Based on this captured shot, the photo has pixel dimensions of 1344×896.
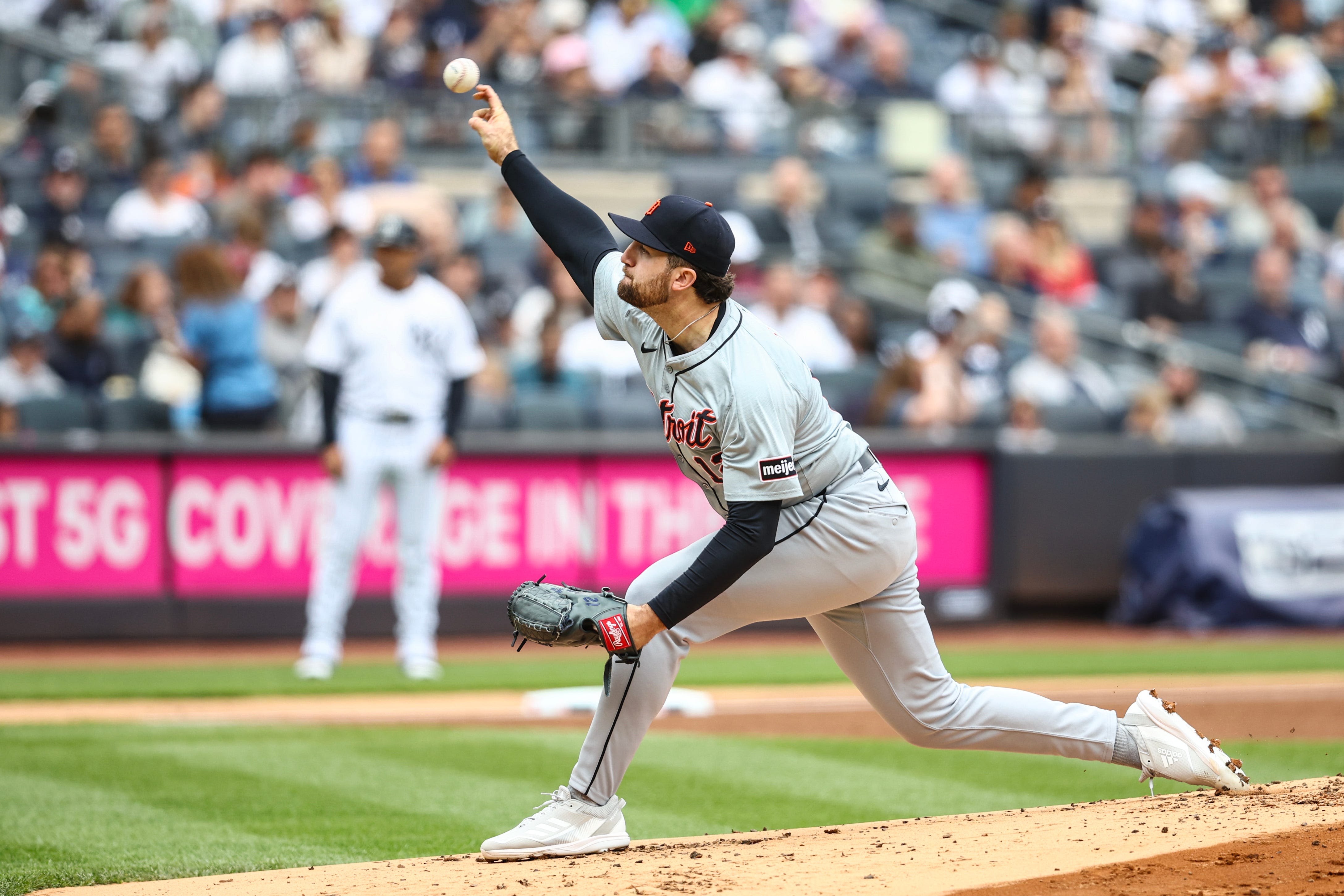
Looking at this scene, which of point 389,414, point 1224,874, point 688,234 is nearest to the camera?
point 1224,874

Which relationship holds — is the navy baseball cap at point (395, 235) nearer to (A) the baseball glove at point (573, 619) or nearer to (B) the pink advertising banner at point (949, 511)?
(B) the pink advertising banner at point (949, 511)

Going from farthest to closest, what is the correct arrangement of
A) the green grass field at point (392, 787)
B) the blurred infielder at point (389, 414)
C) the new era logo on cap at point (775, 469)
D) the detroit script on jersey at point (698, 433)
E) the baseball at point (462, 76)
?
the blurred infielder at point (389, 414)
the green grass field at point (392, 787)
the baseball at point (462, 76)
the detroit script on jersey at point (698, 433)
the new era logo on cap at point (775, 469)

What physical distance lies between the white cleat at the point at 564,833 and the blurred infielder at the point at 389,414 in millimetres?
4371

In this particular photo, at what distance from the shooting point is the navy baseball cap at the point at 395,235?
8227 mm

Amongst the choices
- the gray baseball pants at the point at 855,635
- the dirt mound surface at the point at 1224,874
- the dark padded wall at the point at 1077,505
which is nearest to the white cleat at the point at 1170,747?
the gray baseball pants at the point at 855,635

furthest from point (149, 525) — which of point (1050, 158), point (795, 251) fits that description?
point (1050, 158)

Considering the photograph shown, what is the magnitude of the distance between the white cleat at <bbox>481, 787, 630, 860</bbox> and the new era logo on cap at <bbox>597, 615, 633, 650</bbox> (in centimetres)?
57

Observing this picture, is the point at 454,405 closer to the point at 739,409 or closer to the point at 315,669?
the point at 315,669

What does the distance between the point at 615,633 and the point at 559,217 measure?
1295 mm

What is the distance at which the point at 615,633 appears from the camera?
3.93 m

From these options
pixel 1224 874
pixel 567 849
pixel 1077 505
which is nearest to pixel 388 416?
pixel 567 849

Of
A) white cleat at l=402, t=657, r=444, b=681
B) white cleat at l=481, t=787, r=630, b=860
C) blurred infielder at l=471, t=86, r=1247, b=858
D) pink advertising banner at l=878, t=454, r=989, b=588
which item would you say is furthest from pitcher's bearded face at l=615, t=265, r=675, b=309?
pink advertising banner at l=878, t=454, r=989, b=588

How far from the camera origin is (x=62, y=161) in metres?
12.2

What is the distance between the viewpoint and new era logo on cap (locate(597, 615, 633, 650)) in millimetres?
3924
